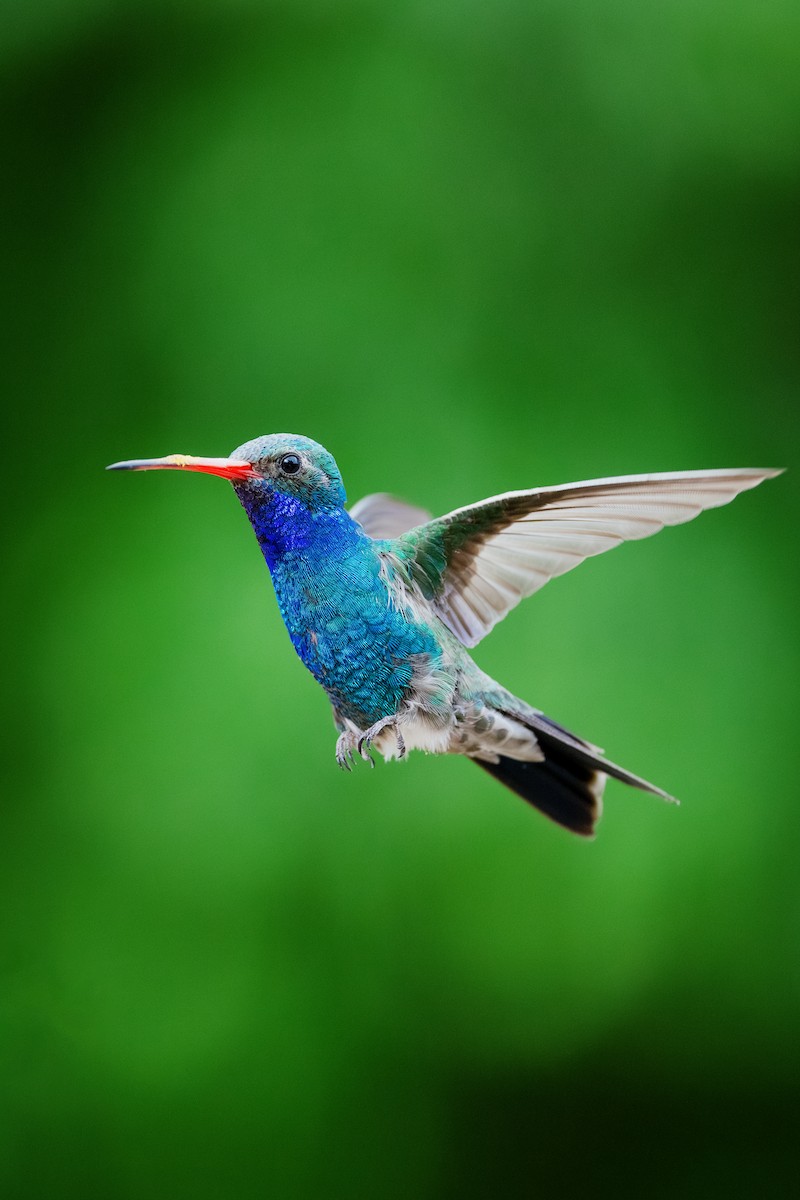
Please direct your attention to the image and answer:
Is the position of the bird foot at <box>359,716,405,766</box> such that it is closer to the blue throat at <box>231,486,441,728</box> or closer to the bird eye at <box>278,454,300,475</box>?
the blue throat at <box>231,486,441,728</box>

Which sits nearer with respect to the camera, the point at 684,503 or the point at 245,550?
the point at 684,503

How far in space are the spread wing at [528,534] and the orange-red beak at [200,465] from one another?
11.4 inches

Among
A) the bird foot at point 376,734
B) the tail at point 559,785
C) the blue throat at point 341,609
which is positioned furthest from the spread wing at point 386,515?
the bird foot at point 376,734

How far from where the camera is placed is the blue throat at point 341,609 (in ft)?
5.01

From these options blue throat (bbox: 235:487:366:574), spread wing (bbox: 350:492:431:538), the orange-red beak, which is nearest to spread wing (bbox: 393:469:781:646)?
blue throat (bbox: 235:487:366:574)

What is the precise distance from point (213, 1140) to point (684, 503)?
3.15m

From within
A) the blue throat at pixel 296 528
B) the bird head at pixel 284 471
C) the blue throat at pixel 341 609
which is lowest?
the blue throat at pixel 341 609

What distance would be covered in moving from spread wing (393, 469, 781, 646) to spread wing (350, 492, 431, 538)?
0.53 metres

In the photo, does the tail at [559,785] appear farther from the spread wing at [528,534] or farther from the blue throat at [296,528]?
the blue throat at [296,528]

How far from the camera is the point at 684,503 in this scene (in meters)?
1.34

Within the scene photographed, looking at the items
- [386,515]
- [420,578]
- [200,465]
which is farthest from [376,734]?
[386,515]

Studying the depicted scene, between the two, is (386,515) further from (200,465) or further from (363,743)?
(200,465)

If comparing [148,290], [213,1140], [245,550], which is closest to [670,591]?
[245,550]

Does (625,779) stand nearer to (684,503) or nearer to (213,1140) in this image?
(684,503)
